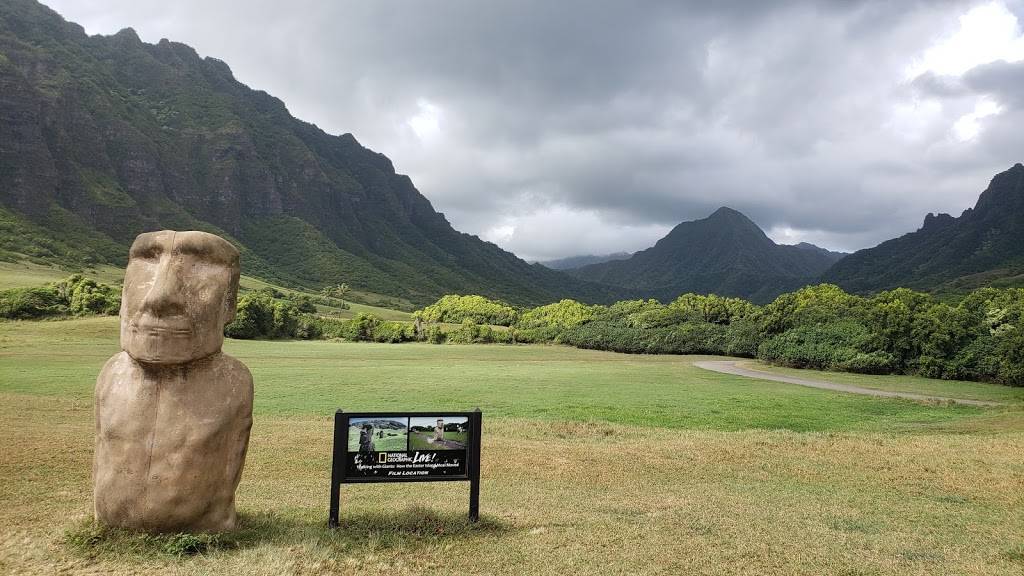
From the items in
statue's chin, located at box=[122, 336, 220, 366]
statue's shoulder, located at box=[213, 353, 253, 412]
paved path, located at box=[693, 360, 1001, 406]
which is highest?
statue's chin, located at box=[122, 336, 220, 366]

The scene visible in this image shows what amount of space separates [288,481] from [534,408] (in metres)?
16.4

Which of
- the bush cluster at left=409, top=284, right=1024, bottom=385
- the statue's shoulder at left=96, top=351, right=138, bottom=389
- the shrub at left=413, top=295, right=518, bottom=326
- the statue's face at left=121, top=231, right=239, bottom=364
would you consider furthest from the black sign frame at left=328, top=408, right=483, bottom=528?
the shrub at left=413, top=295, right=518, bottom=326

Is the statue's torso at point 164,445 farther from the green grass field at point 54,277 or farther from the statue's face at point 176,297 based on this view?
the green grass field at point 54,277

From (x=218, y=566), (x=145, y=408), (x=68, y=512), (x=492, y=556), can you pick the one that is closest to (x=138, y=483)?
(x=145, y=408)

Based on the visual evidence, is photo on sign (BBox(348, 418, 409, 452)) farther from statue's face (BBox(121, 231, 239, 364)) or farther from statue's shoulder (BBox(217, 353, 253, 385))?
statue's face (BBox(121, 231, 239, 364))

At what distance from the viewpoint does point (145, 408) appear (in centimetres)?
890

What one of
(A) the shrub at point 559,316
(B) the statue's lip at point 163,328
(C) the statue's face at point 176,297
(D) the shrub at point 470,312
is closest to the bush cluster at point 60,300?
(D) the shrub at point 470,312

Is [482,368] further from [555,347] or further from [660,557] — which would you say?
[660,557]

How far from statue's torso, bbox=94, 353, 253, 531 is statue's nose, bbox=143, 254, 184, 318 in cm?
88

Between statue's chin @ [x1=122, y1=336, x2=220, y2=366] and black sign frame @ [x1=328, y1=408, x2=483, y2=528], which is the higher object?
statue's chin @ [x1=122, y1=336, x2=220, y2=366]

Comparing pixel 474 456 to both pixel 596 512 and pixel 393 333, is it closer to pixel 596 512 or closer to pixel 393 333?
pixel 596 512

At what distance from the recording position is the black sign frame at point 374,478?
9.48 metres

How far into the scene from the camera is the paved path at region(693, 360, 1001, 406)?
35750 mm

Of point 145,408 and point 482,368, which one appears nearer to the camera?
point 145,408
